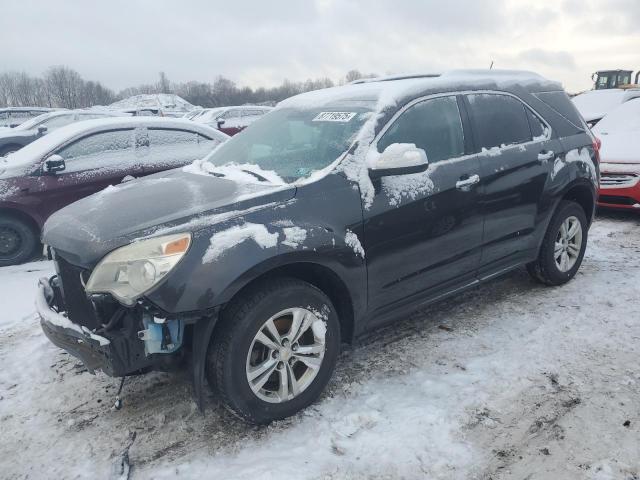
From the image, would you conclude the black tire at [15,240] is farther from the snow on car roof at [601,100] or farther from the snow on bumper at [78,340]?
the snow on car roof at [601,100]

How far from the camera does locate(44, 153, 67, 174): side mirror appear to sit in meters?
5.59

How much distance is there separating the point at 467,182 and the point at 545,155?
1.02 metres

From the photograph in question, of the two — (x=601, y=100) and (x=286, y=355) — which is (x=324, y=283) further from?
(x=601, y=100)

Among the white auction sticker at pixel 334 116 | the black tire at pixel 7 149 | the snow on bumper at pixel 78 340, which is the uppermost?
the white auction sticker at pixel 334 116

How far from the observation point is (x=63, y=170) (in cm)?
572

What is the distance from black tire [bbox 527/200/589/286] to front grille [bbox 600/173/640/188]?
2.70 metres

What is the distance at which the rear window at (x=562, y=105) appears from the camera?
4.13 metres

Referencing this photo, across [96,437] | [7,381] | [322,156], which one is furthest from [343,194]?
[7,381]

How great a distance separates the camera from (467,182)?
10.9ft

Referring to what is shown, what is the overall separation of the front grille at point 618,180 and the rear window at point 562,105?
274cm

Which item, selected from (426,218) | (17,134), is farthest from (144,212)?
(17,134)

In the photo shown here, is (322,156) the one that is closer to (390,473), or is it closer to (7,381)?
(390,473)

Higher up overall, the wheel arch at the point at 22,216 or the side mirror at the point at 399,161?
the side mirror at the point at 399,161

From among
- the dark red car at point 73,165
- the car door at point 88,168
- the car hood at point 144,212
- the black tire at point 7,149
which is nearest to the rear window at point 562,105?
the car hood at point 144,212
